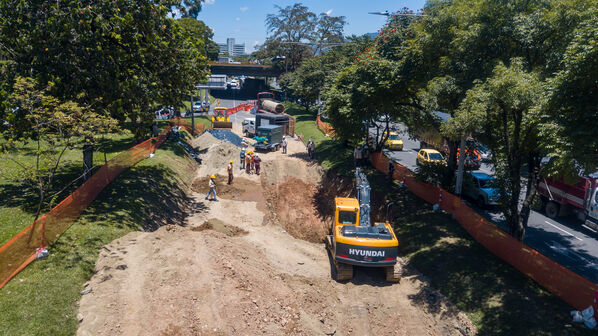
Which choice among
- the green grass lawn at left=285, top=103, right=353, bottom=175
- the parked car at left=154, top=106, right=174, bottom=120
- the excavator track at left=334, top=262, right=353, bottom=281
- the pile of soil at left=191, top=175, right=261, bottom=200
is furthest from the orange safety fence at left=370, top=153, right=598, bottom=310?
the parked car at left=154, top=106, right=174, bottom=120

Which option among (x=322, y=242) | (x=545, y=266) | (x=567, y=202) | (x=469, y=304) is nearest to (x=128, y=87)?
(x=322, y=242)

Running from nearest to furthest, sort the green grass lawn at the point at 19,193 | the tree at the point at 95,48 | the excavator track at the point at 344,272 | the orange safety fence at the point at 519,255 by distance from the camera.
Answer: the orange safety fence at the point at 519,255 → the green grass lawn at the point at 19,193 → the excavator track at the point at 344,272 → the tree at the point at 95,48

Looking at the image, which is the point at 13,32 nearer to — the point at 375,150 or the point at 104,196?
the point at 104,196

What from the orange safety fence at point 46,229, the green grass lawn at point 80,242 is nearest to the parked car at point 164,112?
the green grass lawn at point 80,242

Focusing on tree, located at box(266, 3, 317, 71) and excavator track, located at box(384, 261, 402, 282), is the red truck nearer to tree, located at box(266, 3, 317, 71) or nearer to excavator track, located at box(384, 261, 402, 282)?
excavator track, located at box(384, 261, 402, 282)

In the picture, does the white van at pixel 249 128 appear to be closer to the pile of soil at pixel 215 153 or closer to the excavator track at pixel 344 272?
the pile of soil at pixel 215 153

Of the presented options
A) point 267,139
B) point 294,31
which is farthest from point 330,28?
point 267,139
